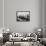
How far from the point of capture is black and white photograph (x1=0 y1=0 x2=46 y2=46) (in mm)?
1156

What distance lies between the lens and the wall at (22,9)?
1.21 metres

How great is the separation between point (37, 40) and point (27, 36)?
134 mm

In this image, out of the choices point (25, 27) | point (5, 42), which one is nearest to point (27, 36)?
point (25, 27)

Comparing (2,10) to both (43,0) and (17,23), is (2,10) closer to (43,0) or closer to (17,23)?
(17,23)

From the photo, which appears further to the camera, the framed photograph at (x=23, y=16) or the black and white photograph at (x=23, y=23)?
the framed photograph at (x=23, y=16)

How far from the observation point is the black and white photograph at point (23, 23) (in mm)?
1156

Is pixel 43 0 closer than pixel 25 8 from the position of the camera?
Yes

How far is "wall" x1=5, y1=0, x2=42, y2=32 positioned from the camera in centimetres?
121

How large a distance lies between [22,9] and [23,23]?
0.19m

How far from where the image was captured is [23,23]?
4.19ft

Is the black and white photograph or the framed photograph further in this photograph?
the framed photograph

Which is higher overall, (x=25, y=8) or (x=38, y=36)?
(x=25, y=8)

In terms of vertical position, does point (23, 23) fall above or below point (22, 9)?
below

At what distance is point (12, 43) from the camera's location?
1.15 metres
